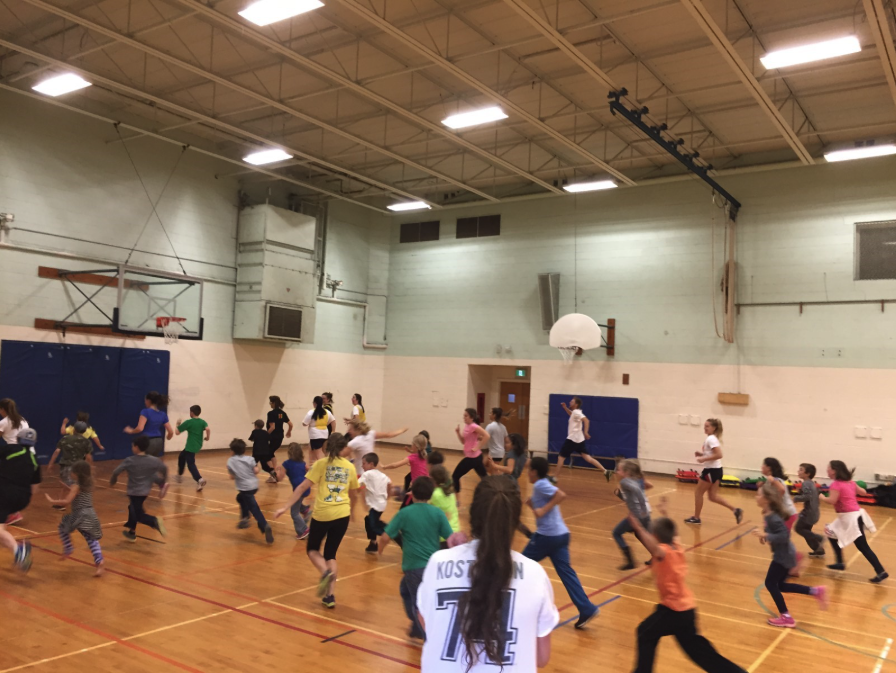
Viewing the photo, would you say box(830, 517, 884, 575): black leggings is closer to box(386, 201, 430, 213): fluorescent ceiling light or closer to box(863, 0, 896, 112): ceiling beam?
box(863, 0, 896, 112): ceiling beam

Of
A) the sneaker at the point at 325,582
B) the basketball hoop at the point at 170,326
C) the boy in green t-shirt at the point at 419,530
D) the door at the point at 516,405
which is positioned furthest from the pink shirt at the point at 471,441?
the door at the point at 516,405

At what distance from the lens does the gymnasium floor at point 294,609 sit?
564 cm

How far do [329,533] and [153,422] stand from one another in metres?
6.51

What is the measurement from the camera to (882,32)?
10164mm

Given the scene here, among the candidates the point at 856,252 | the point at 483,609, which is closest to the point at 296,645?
the point at 483,609

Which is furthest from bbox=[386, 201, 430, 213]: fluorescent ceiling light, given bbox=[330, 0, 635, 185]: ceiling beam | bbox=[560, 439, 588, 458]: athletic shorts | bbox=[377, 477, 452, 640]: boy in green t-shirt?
bbox=[377, 477, 452, 640]: boy in green t-shirt

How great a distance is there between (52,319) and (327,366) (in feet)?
27.9

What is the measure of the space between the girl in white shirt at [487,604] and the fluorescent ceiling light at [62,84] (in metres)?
13.9

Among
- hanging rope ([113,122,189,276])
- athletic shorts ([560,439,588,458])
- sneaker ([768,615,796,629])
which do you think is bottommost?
sneaker ([768,615,796,629])

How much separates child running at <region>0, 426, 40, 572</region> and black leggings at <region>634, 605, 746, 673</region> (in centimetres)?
594

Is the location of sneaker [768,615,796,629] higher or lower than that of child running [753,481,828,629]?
lower

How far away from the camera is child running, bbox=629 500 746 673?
14.9 feet

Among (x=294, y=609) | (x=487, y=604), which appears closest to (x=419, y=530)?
(x=294, y=609)

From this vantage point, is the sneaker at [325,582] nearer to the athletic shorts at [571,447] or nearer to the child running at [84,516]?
the child running at [84,516]
